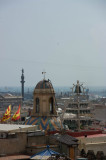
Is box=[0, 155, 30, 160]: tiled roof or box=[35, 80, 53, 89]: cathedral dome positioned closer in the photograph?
box=[0, 155, 30, 160]: tiled roof

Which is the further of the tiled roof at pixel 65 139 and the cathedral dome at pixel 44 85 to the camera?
the cathedral dome at pixel 44 85

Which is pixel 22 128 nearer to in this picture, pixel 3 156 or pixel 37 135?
pixel 37 135

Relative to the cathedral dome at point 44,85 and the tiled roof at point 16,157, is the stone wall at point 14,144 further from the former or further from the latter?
the cathedral dome at point 44,85

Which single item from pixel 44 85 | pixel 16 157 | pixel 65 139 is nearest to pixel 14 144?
pixel 16 157

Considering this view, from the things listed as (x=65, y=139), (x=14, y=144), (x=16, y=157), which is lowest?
(x=16, y=157)

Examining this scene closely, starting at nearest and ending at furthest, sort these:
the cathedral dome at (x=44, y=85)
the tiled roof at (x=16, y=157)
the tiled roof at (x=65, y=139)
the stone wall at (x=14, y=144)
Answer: the tiled roof at (x=16, y=157)
the stone wall at (x=14, y=144)
the tiled roof at (x=65, y=139)
the cathedral dome at (x=44, y=85)

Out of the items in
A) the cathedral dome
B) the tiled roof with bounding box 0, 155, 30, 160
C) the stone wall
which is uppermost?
the cathedral dome

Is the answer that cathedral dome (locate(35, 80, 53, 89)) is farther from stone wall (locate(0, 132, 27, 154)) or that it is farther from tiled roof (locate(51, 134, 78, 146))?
stone wall (locate(0, 132, 27, 154))

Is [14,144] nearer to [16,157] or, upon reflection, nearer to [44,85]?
[16,157]

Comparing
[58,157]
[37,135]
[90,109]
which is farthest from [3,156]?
[90,109]

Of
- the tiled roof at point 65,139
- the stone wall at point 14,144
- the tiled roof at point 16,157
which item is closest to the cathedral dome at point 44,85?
the tiled roof at point 65,139

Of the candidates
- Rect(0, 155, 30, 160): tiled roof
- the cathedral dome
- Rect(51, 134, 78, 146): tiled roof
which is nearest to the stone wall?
Rect(0, 155, 30, 160): tiled roof

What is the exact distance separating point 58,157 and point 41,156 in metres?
1.77

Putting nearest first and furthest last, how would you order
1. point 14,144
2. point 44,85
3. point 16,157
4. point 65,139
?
point 16,157
point 14,144
point 65,139
point 44,85
